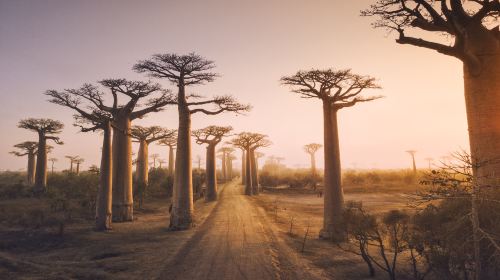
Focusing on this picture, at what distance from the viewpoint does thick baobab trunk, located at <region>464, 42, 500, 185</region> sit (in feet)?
A: 16.8

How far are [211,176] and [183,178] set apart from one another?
12350 mm

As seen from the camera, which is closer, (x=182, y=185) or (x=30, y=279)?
(x=30, y=279)

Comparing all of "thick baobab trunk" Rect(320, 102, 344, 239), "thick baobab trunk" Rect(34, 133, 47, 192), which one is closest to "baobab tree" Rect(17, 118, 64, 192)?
"thick baobab trunk" Rect(34, 133, 47, 192)

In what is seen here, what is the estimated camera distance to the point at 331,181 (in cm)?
1089

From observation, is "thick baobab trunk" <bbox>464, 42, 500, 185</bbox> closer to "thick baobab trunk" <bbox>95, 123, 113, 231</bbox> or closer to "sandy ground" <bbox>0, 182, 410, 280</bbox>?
"sandy ground" <bbox>0, 182, 410, 280</bbox>

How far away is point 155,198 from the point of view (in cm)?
2456

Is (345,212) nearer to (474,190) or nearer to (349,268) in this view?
(349,268)

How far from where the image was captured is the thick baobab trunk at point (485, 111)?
5.11 metres

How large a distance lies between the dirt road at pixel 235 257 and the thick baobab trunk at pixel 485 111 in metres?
3.85

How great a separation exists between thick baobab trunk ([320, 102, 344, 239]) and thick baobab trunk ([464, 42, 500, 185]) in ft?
18.4

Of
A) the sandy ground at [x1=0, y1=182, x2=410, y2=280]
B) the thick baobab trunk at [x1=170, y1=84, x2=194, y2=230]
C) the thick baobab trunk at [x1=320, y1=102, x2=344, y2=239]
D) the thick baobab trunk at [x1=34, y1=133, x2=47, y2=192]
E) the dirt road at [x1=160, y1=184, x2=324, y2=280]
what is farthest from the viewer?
the thick baobab trunk at [x1=34, y1=133, x2=47, y2=192]

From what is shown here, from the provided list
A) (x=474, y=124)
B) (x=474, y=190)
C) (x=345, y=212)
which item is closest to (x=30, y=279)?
(x=345, y=212)

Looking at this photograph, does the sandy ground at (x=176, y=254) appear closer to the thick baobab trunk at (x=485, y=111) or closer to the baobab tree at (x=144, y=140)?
the thick baobab trunk at (x=485, y=111)

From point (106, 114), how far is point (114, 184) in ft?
10.00
